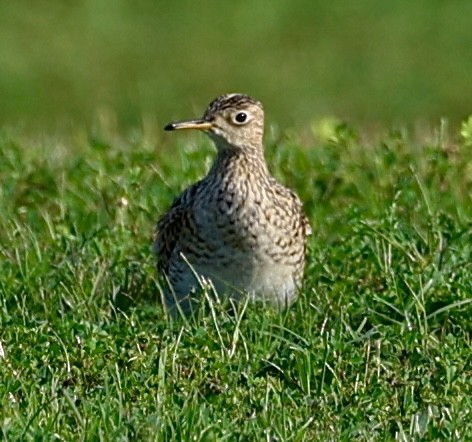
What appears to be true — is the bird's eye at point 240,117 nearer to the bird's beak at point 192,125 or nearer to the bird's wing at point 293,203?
the bird's beak at point 192,125

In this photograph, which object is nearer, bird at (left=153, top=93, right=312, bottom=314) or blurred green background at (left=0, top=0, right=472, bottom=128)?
bird at (left=153, top=93, right=312, bottom=314)

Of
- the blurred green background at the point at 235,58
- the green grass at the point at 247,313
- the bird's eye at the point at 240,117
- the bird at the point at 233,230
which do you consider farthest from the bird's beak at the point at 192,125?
the blurred green background at the point at 235,58

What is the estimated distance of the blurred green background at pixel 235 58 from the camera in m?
16.9

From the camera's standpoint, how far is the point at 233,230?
831 centimetres

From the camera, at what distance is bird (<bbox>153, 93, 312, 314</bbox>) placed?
8.24 metres

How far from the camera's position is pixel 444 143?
33.6ft

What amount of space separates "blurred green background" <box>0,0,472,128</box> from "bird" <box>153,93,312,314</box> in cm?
700

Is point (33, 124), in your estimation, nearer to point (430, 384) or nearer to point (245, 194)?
point (245, 194)

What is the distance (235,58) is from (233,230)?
32.8ft

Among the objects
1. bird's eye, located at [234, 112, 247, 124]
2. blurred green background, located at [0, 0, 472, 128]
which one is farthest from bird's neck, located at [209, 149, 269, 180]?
blurred green background, located at [0, 0, 472, 128]

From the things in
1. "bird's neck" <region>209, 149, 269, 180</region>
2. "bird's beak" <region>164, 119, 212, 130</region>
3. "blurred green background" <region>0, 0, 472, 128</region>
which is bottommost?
"blurred green background" <region>0, 0, 472, 128</region>

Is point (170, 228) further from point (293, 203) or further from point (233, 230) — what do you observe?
point (293, 203)

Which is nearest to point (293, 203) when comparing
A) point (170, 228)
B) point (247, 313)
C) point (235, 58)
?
point (170, 228)

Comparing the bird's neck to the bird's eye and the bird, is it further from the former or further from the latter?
the bird's eye
